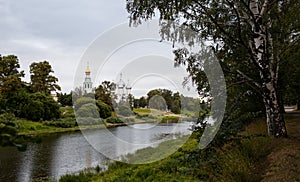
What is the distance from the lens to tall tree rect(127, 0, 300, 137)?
6.30 meters

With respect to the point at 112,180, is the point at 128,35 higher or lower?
higher

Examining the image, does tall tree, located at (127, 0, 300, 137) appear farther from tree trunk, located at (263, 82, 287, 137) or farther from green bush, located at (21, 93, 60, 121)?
green bush, located at (21, 93, 60, 121)

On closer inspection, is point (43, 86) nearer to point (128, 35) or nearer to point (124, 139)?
point (124, 139)

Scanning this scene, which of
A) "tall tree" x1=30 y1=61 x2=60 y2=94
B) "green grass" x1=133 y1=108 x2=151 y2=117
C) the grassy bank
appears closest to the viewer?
the grassy bank

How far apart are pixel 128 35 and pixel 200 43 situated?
2414 mm

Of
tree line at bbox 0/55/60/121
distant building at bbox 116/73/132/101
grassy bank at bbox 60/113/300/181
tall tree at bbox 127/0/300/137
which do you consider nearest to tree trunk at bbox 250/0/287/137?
tall tree at bbox 127/0/300/137

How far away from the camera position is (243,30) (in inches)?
297

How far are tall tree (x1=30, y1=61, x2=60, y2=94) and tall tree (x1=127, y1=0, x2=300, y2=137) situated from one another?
3250cm

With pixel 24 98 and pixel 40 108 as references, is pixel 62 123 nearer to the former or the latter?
pixel 40 108

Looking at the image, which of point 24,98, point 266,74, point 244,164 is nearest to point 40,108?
point 24,98

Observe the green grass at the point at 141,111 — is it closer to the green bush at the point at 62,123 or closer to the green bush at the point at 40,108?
the green bush at the point at 62,123

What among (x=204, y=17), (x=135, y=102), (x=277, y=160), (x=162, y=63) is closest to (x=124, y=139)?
(x=135, y=102)

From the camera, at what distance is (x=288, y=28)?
25.2ft

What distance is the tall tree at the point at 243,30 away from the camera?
6301 mm
